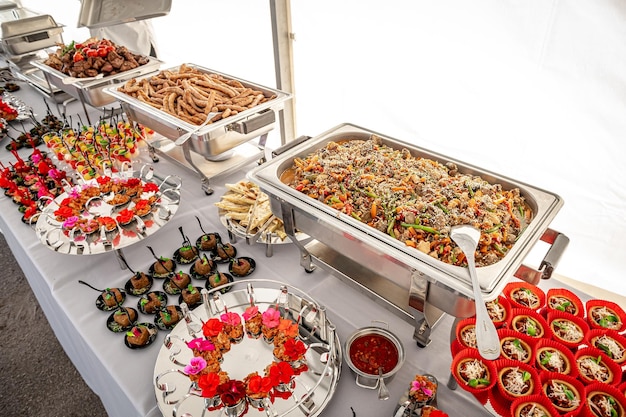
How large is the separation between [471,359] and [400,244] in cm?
40

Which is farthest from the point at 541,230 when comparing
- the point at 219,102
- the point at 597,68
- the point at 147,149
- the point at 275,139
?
the point at 275,139

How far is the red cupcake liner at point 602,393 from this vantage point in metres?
0.97

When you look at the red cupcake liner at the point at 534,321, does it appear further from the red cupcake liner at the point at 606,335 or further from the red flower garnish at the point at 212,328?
the red flower garnish at the point at 212,328

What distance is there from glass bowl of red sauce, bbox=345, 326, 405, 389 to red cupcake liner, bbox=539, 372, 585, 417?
0.39 m

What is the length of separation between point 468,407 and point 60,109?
377 cm

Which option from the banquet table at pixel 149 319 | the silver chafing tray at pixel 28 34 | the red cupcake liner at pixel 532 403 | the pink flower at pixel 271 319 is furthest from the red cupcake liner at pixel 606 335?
the silver chafing tray at pixel 28 34

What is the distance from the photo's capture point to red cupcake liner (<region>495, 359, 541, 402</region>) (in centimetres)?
103

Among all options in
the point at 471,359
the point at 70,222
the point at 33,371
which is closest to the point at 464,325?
the point at 471,359

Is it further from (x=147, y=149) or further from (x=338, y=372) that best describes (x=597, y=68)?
(x=147, y=149)

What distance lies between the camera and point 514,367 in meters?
1.09

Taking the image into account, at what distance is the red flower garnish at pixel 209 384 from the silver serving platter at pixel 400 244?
57 centimetres

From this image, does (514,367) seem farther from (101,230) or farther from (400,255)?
(101,230)

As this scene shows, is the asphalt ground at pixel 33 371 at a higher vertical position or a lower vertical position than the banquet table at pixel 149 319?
lower

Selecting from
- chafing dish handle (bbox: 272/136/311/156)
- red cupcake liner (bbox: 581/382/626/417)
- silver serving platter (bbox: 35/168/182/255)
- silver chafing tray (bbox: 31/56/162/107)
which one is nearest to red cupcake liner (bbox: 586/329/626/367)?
red cupcake liner (bbox: 581/382/626/417)
